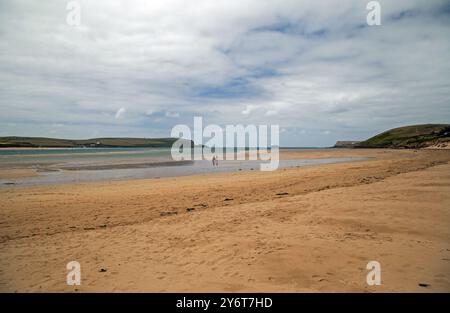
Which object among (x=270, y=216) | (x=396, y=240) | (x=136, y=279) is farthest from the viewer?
(x=270, y=216)

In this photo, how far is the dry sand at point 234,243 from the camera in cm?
564

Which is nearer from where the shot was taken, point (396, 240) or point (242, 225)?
point (396, 240)

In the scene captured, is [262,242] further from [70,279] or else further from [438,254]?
[70,279]

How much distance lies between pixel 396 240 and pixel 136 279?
22.8ft

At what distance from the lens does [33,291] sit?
547 centimetres

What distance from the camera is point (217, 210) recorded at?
1222 centimetres

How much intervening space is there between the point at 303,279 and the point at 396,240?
12.3 feet

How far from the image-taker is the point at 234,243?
7.86 metres

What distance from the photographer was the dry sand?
5637 mm

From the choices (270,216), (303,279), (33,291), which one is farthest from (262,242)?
(33,291)
